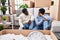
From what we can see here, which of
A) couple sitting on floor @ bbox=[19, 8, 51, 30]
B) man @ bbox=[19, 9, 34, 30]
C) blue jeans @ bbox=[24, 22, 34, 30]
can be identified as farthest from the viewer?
man @ bbox=[19, 9, 34, 30]

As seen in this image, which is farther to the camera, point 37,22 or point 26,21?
point 26,21

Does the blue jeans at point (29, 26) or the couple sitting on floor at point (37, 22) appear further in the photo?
the blue jeans at point (29, 26)

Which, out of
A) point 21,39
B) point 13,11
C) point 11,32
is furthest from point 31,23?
point 13,11

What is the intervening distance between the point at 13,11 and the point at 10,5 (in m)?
0.28

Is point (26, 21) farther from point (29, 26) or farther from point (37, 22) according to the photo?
point (37, 22)

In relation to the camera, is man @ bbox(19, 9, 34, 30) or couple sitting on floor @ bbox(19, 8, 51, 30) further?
man @ bbox(19, 9, 34, 30)

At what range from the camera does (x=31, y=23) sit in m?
3.07

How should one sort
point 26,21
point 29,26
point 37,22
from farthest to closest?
1. point 26,21
2. point 29,26
3. point 37,22

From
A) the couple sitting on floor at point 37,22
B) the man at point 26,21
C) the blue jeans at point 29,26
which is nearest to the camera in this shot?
the couple sitting on floor at point 37,22

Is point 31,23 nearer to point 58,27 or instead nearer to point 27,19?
point 27,19

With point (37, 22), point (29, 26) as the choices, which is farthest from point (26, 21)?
point (37, 22)

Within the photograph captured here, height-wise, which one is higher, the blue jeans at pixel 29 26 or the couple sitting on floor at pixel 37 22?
the couple sitting on floor at pixel 37 22

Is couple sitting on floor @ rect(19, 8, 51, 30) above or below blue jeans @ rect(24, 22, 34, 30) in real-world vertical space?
above

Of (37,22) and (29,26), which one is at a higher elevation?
(37,22)
